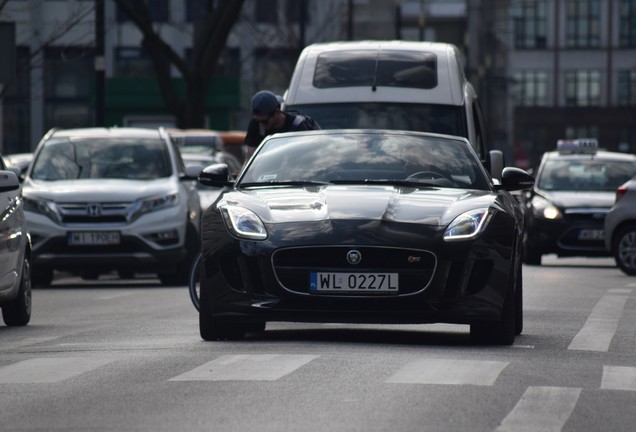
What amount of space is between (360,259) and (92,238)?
9.85 meters

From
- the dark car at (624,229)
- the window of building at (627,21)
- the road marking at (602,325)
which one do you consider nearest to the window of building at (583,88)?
the window of building at (627,21)

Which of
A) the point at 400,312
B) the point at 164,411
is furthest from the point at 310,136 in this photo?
the point at 164,411

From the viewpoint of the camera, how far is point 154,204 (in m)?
20.8

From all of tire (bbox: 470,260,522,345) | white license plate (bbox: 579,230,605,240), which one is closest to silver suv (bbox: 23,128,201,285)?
white license plate (bbox: 579,230,605,240)

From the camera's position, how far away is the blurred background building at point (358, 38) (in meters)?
56.7

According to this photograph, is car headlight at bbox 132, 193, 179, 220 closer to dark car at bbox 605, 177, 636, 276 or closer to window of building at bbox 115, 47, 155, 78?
dark car at bbox 605, 177, 636, 276

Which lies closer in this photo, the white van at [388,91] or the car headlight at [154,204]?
the white van at [388,91]

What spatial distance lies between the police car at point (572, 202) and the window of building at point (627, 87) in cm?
10410

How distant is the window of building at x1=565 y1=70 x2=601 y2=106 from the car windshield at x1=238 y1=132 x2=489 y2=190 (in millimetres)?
121192

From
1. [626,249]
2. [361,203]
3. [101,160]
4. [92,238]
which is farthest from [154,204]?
[361,203]

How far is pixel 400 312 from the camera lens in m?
11.1

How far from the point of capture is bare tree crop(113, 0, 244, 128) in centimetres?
3753

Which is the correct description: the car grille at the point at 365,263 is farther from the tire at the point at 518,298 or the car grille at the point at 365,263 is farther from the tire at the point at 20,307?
the tire at the point at 20,307

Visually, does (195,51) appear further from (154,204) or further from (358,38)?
(358,38)
